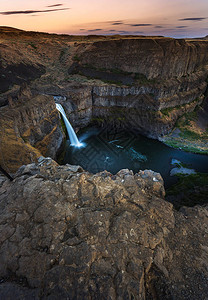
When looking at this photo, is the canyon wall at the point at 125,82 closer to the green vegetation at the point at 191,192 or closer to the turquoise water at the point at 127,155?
the turquoise water at the point at 127,155

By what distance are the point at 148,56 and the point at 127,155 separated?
22.2 metres

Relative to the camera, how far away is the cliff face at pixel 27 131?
1377cm

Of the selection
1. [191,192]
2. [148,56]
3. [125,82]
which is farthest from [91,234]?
[148,56]

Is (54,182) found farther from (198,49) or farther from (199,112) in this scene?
(198,49)

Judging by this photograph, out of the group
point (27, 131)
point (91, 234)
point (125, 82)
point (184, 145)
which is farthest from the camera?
point (125, 82)

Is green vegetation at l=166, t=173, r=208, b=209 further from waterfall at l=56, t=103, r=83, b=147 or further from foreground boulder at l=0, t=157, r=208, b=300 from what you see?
waterfall at l=56, t=103, r=83, b=147

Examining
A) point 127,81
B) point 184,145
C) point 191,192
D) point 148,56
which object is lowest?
point 184,145

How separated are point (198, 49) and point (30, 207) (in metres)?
48.6

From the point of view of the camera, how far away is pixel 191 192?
15.9 m

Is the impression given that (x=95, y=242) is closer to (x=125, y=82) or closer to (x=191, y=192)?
(x=191, y=192)

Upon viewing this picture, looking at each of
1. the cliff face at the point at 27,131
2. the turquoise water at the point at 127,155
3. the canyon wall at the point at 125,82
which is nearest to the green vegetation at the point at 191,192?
the turquoise water at the point at 127,155

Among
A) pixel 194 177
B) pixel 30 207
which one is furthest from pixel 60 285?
pixel 194 177

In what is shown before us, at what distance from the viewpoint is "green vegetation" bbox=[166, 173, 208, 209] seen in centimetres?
1340

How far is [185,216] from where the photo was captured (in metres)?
8.24
